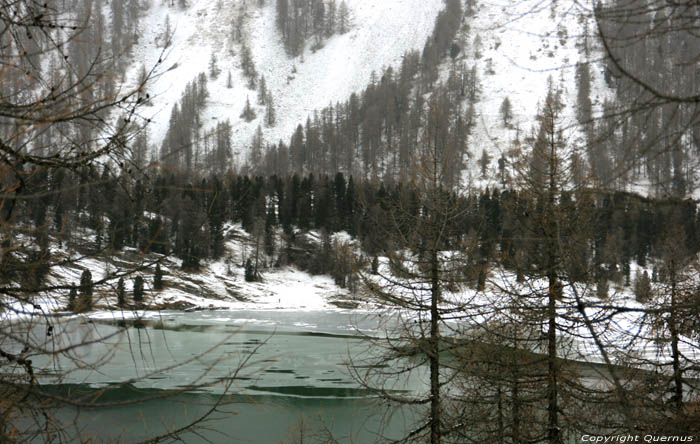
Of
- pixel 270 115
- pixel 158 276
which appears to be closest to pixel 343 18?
pixel 270 115

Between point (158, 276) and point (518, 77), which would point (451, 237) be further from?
point (518, 77)

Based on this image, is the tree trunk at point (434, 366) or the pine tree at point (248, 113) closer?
the tree trunk at point (434, 366)

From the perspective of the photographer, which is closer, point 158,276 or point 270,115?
point 158,276

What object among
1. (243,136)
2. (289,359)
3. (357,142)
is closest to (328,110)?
(357,142)

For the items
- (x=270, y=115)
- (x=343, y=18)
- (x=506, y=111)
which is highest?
(x=343, y=18)

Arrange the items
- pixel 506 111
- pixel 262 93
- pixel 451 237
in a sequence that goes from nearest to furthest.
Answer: pixel 451 237
pixel 506 111
pixel 262 93

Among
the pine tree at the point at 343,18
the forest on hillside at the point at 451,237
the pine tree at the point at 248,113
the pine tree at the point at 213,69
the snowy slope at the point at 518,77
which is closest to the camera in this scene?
the forest on hillside at the point at 451,237

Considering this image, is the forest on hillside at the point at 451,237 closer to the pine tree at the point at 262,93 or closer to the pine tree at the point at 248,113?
the pine tree at the point at 248,113

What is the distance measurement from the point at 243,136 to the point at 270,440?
92.2 metres

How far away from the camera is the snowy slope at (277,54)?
109m

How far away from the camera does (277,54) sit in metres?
133

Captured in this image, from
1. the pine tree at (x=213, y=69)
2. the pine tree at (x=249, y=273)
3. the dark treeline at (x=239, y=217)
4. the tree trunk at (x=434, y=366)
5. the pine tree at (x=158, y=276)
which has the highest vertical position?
the pine tree at (x=213, y=69)

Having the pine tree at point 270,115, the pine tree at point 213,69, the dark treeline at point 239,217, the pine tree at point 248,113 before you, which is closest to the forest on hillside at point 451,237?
the dark treeline at point 239,217

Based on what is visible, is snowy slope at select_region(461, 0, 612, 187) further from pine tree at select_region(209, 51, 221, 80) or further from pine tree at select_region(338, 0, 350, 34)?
pine tree at select_region(209, 51, 221, 80)
